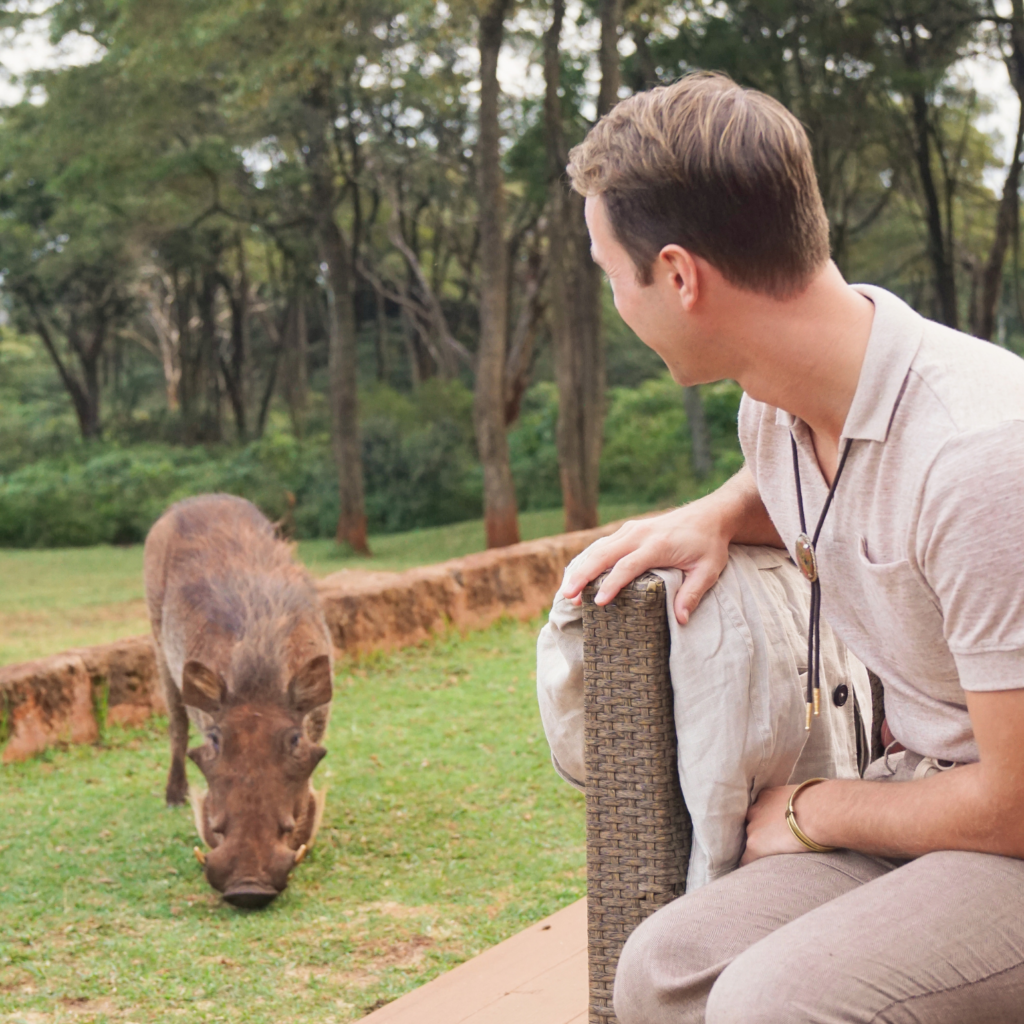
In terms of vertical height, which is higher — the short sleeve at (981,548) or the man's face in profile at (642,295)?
the man's face in profile at (642,295)

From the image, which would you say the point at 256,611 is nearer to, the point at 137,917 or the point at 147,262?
the point at 137,917

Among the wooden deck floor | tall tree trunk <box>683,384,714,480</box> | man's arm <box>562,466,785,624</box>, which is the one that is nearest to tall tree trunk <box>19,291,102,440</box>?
tall tree trunk <box>683,384,714,480</box>

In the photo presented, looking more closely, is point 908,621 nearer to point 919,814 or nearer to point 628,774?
point 919,814

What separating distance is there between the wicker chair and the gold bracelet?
16 cm

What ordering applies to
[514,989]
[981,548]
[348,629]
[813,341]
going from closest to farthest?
1. [981,548]
2. [813,341]
3. [514,989]
4. [348,629]

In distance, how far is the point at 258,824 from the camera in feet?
12.1

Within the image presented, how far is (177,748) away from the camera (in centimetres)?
502

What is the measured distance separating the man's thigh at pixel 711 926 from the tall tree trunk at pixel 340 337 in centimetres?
1388

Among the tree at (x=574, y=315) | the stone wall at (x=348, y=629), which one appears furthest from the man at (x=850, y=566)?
the tree at (x=574, y=315)

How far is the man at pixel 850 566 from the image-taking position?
141cm

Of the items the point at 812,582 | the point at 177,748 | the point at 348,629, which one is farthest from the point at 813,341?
the point at 348,629

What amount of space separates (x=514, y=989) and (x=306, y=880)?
158 centimetres

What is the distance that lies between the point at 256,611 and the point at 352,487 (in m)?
11.3

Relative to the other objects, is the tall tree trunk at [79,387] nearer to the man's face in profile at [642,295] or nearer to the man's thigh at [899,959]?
the man's face in profile at [642,295]
